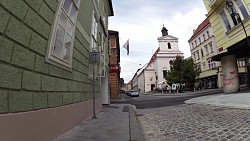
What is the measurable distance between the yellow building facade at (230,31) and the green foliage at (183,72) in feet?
80.7

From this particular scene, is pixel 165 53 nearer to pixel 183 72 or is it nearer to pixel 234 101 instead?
pixel 183 72

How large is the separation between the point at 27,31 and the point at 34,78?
2.94 feet

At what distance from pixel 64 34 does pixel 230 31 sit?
13283 mm

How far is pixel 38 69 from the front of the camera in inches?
169

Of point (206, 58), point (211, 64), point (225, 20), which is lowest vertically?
point (211, 64)

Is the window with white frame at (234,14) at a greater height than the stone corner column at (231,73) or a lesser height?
greater

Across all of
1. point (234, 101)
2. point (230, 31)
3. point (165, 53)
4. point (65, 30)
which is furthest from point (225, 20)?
point (165, 53)

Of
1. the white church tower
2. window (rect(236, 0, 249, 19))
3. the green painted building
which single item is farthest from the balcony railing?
the white church tower

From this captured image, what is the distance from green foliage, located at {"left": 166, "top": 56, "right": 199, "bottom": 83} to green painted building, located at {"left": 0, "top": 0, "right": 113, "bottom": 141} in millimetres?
37430

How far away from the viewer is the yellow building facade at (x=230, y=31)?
1358 cm

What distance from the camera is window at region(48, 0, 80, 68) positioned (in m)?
5.12

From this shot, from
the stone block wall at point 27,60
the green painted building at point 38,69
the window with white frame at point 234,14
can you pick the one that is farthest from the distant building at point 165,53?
the stone block wall at point 27,60

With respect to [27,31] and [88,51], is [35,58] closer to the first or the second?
[27,31]

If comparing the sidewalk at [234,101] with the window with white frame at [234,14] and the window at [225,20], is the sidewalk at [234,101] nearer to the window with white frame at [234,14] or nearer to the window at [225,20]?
the window with white frame at [234,14]
